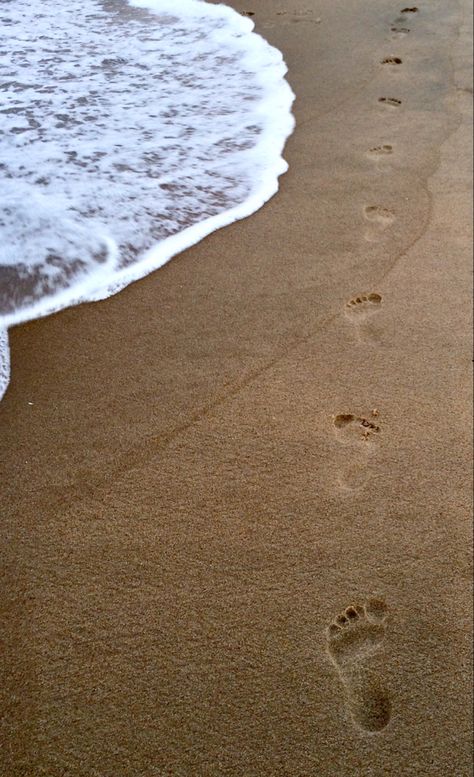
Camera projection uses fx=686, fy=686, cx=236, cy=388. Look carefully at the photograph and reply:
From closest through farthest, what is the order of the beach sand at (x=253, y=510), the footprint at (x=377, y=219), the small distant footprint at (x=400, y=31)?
the beach sand at (x=253, y=510) < the footprint at (x=377, y=219) < the small distant footprint at (x=400, y=31)

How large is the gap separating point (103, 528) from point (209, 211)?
1.67 metres

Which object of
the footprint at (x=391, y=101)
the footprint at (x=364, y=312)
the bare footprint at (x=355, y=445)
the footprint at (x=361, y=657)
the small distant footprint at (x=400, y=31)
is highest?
the small distant footprint at (x=400, y=31)

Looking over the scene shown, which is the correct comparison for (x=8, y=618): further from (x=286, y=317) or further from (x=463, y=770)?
(x=286, y=317)

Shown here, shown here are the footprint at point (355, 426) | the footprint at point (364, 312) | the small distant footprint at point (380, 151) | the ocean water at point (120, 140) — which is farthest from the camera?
the small distant footprint at point (380, 151)

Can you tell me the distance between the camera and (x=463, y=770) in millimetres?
1436

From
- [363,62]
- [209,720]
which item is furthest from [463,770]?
[363,62]

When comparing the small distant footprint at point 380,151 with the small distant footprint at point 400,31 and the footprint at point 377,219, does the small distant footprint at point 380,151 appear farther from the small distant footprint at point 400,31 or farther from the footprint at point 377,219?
the small distant footprint at point 400,31

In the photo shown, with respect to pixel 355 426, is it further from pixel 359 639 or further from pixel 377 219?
pixel 377 219

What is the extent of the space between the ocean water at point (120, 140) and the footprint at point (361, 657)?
1.22 m

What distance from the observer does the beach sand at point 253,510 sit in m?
1.46

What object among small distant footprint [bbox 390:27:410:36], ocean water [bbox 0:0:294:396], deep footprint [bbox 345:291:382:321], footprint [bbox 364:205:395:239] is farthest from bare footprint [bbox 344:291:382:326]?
small distant footprint [bbox 390:27:410:36]

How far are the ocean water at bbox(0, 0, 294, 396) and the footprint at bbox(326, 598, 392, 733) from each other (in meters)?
1.22

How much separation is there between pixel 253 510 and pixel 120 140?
2342mm

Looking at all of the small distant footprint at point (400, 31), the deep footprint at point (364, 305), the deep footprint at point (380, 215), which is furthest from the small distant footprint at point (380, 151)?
the small distant footprint at point (400, 31)
